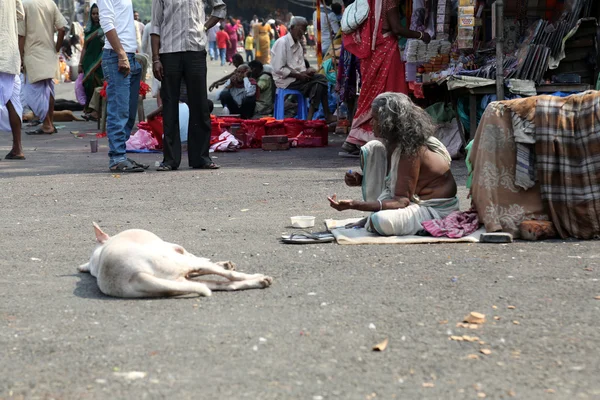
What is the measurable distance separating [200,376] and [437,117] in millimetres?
8604

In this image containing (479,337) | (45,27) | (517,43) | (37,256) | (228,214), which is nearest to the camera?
(479,337)

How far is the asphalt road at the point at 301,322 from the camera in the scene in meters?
3.66

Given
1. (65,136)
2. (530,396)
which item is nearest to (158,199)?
(530,396)

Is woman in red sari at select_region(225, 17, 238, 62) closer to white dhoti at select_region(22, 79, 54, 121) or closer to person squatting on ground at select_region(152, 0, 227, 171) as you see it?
white dhoti at select_region(22, 79, 54, 121)

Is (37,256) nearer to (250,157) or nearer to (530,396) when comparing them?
(530,396)

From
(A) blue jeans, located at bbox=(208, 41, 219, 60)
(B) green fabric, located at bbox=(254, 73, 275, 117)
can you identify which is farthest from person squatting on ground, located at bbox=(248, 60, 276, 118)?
(A) blue jeans, located at bbox=(208, 41, 219, 60)

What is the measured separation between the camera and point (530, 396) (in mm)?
3480

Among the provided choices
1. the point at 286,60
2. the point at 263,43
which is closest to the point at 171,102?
the point at 286,60

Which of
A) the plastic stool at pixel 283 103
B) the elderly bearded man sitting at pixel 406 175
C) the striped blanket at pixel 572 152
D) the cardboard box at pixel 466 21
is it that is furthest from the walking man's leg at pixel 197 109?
the plastic stool at pixel 283 103

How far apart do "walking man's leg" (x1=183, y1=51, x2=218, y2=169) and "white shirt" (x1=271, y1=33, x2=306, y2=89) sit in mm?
5002

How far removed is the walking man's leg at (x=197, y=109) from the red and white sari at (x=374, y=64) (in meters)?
1.97

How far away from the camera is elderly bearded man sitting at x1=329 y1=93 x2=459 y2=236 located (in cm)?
646

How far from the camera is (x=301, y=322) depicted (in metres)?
4.46

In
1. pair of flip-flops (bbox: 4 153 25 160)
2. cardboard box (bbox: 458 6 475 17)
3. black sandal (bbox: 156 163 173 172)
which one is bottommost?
pair of flip-flops (bbox: 4 153 25 160)
